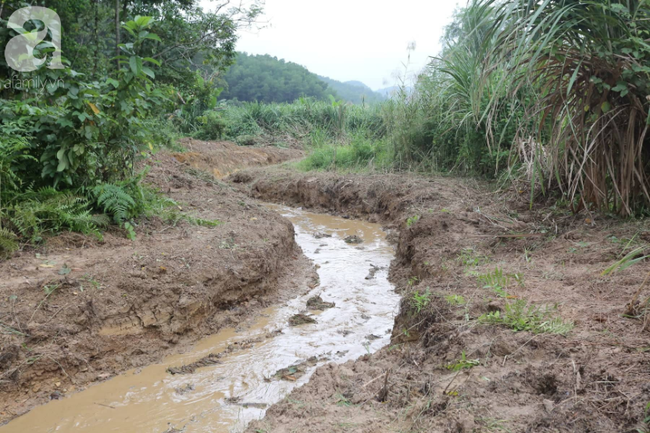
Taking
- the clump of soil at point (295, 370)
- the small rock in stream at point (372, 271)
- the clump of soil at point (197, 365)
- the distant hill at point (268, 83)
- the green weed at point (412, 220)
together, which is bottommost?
the clump of soil at point (197, 365)

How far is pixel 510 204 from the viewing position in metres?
6.26

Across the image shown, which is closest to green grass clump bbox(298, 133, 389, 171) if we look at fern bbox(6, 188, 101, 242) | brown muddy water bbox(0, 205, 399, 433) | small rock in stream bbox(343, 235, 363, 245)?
small rock in stream bbox(343, 235, 363, 245)

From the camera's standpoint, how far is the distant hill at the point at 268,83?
38.3 metres

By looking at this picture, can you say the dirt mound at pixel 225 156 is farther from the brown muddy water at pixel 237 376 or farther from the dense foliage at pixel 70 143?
the brown muddy water at pixel 237 376

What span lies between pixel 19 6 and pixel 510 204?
20.8 ft

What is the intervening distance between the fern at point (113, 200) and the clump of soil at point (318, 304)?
2.06 meters

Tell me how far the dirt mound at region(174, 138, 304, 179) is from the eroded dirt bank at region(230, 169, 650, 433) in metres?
9.12

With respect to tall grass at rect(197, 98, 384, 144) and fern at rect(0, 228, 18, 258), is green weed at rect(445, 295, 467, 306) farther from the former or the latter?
tall grass at rect(197, 98, 384, 144)

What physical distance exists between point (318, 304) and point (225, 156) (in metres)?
10.2

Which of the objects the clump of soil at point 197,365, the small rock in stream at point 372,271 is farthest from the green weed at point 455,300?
the small rock in stream at point 372,271

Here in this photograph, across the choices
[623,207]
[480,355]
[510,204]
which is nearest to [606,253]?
[623,207]

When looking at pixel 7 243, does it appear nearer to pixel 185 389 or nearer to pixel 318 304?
pixel 185 389

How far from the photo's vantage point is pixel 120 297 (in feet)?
12.2

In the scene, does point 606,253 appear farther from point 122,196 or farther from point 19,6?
point 19,6
